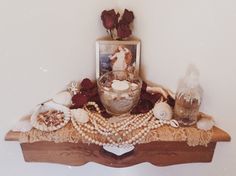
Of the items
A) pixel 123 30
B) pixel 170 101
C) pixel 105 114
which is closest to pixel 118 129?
pixel 105 114

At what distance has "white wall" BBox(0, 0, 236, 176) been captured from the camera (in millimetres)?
688

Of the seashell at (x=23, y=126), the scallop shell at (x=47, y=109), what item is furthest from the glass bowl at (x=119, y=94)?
the seashell at (x=23, y=126)

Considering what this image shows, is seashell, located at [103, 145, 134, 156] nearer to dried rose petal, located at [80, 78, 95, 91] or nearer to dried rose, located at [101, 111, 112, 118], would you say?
dried rose, located at [101, 111, 112, 118]

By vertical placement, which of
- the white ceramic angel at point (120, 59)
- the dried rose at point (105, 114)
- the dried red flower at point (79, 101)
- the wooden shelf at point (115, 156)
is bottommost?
the wooden shelf at point (115, 156)

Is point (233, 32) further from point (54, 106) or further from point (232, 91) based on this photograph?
point (54, 106)

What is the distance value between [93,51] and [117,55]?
0.08 metres

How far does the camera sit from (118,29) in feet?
2.77

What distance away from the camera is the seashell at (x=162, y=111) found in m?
0.77

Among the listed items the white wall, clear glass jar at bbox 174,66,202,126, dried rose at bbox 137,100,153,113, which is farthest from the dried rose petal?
clear glass jar at bbox 174,66,202,126

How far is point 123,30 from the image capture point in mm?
840

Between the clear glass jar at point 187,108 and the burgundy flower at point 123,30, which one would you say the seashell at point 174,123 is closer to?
the clear glass jar at point 187,108

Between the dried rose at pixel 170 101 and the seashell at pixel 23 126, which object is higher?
the dried rose at pixel 170 101

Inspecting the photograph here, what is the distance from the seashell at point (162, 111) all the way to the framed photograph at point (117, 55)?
0.16 meters

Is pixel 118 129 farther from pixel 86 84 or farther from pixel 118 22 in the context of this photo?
pixel 118 22
